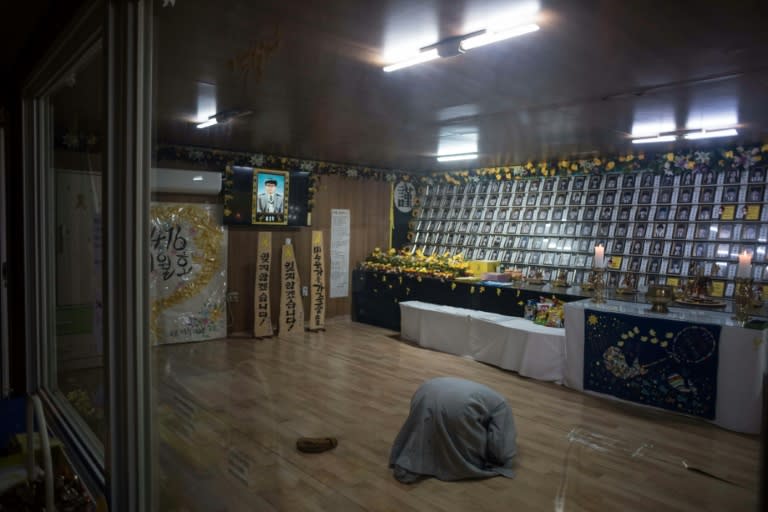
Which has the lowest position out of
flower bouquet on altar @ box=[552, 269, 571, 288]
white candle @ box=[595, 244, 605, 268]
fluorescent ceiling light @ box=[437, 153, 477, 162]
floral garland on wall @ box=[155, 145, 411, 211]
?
flower bouquet on altar @ box=[552, 269, 571, 288]

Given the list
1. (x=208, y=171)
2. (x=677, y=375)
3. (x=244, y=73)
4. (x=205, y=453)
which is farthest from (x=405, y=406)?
(x=208, y=171)

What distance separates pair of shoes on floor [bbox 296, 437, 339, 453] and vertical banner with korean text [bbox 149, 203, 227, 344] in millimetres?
2956

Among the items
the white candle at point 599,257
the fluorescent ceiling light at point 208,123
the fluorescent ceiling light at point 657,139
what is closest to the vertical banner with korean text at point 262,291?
the fluorescent ceiling light at point 208,123

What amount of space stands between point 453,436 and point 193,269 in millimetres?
4309

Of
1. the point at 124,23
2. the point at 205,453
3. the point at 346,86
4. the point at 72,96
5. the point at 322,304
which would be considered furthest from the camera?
the point at 322,304

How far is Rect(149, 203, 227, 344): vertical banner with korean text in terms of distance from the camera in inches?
231

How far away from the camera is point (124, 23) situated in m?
1.58

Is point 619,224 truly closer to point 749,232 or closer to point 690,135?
point 749,232

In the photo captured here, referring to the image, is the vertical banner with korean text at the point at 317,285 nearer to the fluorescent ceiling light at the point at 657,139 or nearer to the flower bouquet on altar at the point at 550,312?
the flower bouquet on altar at the point at 550,312

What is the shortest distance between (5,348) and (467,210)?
243 inches

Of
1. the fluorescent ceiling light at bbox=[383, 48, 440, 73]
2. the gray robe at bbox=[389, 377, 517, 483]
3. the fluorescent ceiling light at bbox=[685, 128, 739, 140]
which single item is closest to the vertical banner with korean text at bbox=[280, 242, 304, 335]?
the gray robe at bbox=[389, 377, 517, 483]

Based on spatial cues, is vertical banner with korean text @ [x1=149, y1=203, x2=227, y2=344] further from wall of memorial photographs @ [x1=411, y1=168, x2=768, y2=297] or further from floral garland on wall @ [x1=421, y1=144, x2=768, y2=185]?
floral garland on wall @ [x1=421, y1=144, x2=768, y2=185]

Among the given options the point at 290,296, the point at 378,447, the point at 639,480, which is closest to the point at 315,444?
the point at 378,447

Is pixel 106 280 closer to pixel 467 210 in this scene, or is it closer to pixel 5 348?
pixel 5 348
